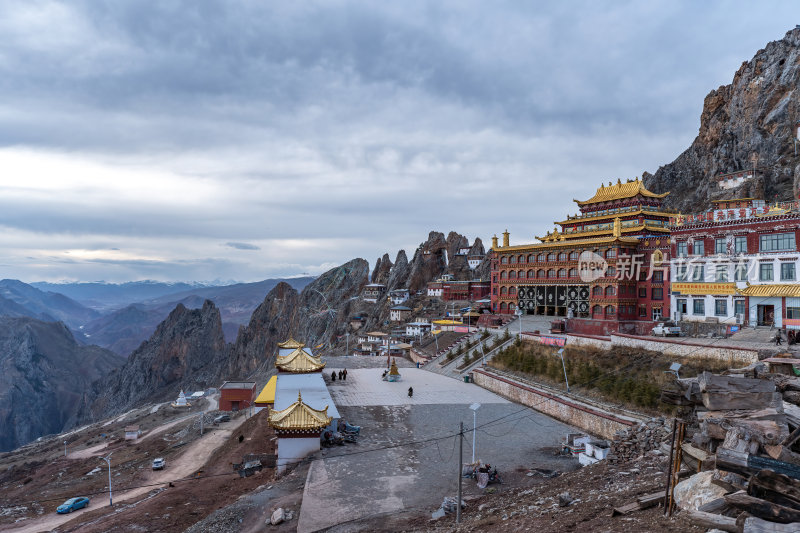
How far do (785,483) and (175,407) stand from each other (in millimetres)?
75714

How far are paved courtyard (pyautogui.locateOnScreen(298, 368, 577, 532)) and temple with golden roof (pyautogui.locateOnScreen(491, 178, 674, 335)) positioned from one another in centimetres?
1946

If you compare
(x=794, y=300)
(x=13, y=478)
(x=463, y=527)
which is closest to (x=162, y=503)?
(x=463, y=527)

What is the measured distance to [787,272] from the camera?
37.1 metres

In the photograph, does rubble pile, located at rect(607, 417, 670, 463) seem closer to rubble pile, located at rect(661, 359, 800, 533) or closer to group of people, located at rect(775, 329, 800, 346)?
rubble pile, located at rect(661, 359, 800, 533)

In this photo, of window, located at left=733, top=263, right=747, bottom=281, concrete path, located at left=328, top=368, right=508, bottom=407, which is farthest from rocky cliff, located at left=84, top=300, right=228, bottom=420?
window, located at left=733, top=263, right=747, bottom=281

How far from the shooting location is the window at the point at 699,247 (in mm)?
42250

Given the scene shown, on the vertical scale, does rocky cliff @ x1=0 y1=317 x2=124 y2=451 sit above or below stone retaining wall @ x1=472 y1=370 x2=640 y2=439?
below

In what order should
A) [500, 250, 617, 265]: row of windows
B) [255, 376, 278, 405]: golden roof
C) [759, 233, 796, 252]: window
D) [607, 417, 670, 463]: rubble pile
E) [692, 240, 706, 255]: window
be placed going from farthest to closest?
1. [500, 250, 617, 265]: row of windows
2. [692, 240, 706, 255]: window
3. [759, 233, 796, 252]: window
4. [255, 376, 278, 405]: golden roof
5. [607, 417, 670, 463]: rubble pile

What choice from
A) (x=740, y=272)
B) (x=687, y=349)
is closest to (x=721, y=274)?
(x=740, y=272)

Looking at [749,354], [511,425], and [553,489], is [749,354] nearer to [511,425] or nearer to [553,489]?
[511,425]

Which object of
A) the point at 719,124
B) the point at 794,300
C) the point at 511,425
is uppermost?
the point at 719,124

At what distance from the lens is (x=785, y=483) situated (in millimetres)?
7938

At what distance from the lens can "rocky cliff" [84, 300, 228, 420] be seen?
147 m

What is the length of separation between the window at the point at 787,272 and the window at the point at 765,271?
2.46 ft
